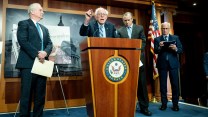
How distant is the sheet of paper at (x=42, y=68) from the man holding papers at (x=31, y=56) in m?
0.05

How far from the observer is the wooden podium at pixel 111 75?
1.94 meters

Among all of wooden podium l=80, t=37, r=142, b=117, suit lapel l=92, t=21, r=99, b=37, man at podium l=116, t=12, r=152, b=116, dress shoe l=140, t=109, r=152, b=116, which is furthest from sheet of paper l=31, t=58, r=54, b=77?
dress shoe l=140, t=109, r=152, b=116

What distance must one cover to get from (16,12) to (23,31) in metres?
1.61

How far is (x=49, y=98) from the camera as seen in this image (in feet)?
13.6

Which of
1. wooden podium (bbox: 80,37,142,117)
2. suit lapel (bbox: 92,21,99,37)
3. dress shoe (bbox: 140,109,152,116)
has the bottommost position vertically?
dress shoe (bbox: 140,109,152,116)

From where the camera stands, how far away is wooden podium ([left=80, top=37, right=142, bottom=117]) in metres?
1.94

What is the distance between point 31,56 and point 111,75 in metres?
1.15

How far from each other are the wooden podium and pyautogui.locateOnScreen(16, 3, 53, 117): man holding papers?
36.3 inches

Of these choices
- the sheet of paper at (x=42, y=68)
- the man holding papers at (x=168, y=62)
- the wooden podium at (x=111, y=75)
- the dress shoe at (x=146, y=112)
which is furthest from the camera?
the man holding papers at (x=168, y=62)

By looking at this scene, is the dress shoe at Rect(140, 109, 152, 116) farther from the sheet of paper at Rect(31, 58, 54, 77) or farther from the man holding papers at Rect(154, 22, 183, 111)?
the sheet of paper at Rect(31, 58, 54, 77)

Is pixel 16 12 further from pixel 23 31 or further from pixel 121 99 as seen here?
pixel 121 99

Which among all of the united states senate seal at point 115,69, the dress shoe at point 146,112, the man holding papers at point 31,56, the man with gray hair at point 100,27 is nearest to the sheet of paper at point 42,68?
the man holding papers at point 31,56

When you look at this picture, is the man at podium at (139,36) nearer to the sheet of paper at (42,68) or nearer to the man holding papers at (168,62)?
the man holding papers at (168,62)

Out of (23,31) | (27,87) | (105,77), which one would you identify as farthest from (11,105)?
(105,77)
